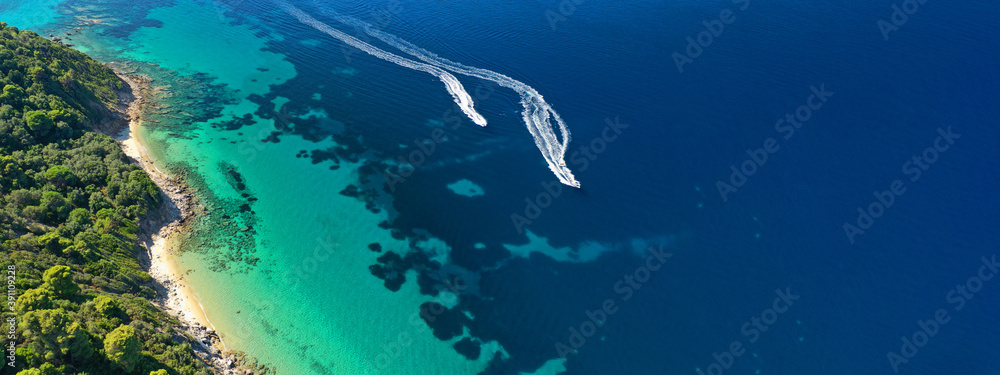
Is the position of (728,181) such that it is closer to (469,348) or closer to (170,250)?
(469,348)

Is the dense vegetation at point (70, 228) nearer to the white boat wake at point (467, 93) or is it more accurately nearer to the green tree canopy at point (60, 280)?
the green tree canopy at point (60, 280)

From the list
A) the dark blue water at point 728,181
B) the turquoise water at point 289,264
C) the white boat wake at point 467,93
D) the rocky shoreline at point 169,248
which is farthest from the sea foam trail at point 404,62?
the rocky shoreline at point 169,248

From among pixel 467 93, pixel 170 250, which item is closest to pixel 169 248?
pixel 170 250

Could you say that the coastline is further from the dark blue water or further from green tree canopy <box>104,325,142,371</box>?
the dark blue water

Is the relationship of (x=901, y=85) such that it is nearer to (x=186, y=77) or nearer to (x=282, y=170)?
(x=282, y=170)

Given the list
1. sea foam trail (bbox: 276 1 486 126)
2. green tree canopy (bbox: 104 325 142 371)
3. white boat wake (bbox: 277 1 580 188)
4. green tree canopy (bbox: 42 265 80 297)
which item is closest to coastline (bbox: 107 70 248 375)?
green tree canopy (bbox: 104 325 142 371)

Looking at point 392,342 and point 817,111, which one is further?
point 817,111

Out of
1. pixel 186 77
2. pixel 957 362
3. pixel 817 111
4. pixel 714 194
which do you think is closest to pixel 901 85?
pixel 817 111
